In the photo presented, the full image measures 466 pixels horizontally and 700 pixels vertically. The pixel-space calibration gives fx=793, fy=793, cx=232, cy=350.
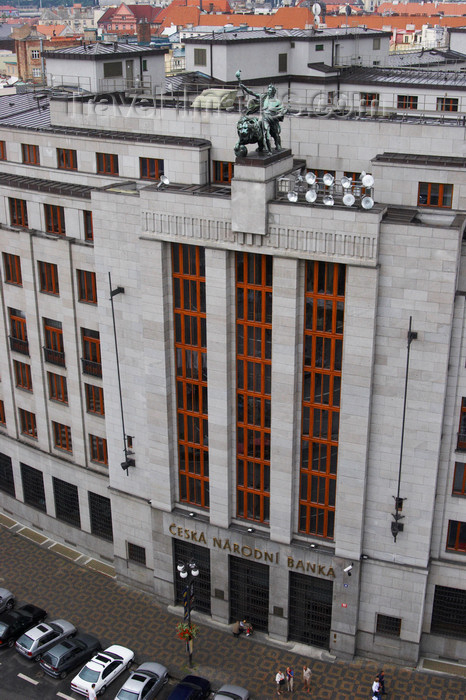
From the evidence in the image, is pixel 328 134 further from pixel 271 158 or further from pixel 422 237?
pixel 422 237

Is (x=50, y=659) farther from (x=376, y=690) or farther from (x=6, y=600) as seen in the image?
(x=376, y=690)

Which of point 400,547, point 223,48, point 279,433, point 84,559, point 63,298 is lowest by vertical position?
point 84,559

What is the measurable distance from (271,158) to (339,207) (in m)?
5.54

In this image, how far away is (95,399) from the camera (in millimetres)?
61969

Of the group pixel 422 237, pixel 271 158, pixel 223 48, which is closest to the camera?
pixel 422 237

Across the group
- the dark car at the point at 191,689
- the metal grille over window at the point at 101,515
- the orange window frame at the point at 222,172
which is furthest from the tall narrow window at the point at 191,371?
the dark car at the point at 191,689

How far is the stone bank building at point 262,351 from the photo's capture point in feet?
154

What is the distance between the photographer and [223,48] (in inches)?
2992

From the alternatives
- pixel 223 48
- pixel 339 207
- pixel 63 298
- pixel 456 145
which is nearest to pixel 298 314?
pixel 339 207

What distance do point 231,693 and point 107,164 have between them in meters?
37.9

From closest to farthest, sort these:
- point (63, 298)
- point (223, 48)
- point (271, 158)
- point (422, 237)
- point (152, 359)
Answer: point (422, 237)
point (271, 158)
point (152, 359)
point (63, 298)
point (223, 48)

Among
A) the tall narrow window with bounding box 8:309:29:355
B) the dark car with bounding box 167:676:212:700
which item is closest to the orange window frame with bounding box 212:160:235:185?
the tall narrow window with bounding box 8:309:29:355

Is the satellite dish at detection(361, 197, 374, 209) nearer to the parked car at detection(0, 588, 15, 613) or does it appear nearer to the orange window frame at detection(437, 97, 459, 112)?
the orange window frame at detection(437, 97, 459, 112)

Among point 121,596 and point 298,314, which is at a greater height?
point 298,314
